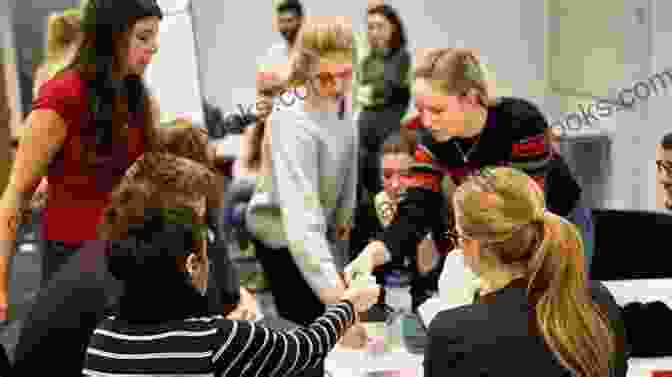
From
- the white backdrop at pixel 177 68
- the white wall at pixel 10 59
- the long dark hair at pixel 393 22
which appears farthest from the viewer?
the white wall at pixel 10 59

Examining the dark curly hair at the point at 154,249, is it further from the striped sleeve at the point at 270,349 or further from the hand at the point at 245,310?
the hand at the point at 245,310

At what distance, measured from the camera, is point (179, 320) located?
1.51 metres

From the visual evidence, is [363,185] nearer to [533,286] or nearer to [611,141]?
[533,286]

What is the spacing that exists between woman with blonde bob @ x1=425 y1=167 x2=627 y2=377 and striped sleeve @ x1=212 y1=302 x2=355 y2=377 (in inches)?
8.6

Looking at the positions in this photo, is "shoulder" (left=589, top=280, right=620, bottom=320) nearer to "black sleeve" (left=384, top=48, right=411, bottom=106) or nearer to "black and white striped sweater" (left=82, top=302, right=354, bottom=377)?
"black and white striped sweater" (left=82, top=302, right=354, bottom=377)

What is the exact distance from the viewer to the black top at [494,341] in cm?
150

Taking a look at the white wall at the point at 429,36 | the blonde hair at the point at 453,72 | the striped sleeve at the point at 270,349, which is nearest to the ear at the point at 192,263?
the striped sleeve at the point at 270,349

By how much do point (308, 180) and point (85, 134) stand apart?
661 mm

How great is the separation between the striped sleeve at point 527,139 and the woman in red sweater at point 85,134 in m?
0.91

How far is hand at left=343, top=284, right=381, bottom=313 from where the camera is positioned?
1.86m

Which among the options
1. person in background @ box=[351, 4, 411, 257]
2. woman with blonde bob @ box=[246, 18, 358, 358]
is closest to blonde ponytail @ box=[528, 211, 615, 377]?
woman with blonde bob @ box=[246, 18, 358, 358]

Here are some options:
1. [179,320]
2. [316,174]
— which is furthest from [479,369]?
[316,174]

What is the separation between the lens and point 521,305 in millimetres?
1532

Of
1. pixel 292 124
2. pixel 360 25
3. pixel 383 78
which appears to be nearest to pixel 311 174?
pixel 292 124
